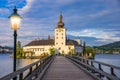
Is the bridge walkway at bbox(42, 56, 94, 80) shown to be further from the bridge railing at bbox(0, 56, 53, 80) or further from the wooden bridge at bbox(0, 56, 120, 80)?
the bridge railing at bbox(0, 56, 53, 80)

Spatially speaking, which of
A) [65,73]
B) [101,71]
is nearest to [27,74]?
[101,71]

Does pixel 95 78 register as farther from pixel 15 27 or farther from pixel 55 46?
pixel 55 46

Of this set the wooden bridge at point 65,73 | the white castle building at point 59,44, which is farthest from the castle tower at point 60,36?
the wooden bridge at point 65,73

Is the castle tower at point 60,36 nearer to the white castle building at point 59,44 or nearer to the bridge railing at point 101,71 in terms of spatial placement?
the white castle building at point 59,44

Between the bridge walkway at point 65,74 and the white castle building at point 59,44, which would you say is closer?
the bridge walkway at point 65,74

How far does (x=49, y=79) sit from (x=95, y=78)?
8.50ft

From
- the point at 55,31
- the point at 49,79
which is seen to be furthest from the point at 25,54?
the point at 49,79

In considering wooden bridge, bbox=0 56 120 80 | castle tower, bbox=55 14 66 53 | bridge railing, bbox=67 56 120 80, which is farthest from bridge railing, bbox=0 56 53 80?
castle tower, bbox=55 14 66 53

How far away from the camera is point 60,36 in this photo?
179750 mm

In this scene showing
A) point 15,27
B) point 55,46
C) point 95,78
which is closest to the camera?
point 15,27

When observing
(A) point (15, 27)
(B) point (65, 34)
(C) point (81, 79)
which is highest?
(B) point (65, 34)

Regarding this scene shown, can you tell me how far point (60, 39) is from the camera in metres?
180

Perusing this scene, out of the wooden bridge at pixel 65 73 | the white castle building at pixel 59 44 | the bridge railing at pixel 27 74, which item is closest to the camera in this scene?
the bridge railing at pixel 27 74

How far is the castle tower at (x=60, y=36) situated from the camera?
177750mm
